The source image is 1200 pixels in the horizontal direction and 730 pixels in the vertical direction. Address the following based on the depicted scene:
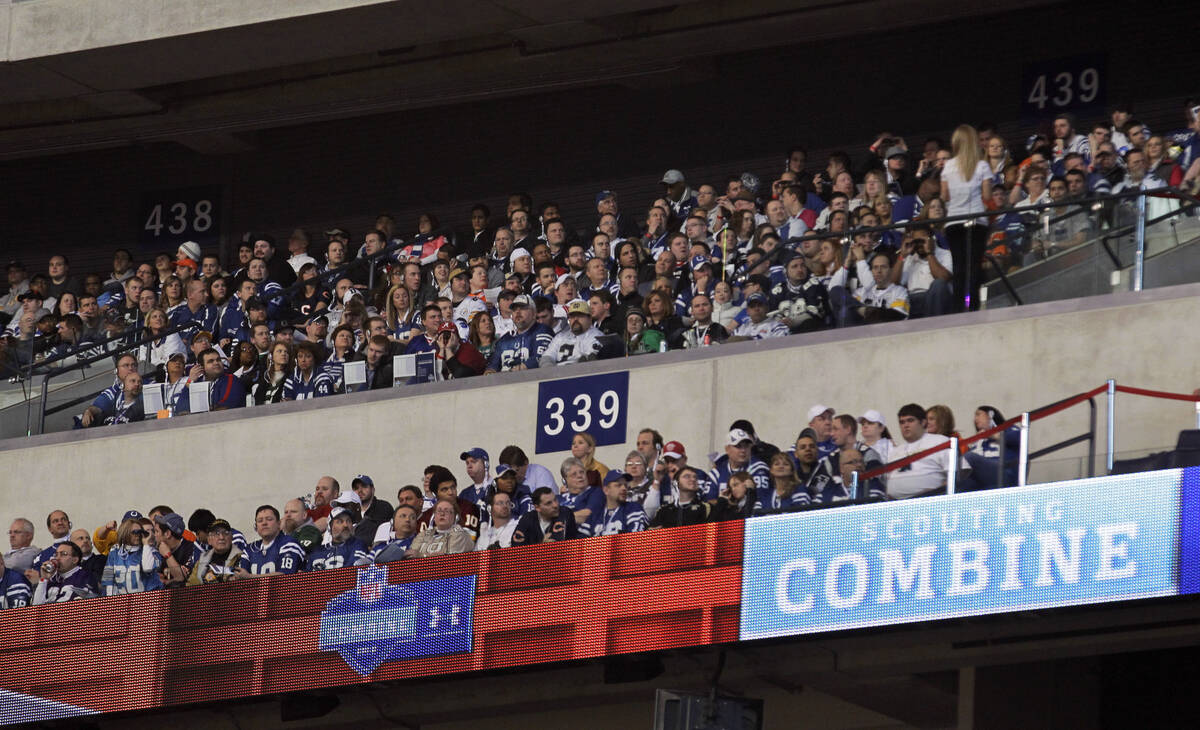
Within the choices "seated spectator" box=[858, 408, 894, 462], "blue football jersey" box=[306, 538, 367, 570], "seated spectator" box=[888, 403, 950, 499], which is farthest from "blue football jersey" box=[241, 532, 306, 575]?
"seated spectator" box=[888, 403, 950, 499]

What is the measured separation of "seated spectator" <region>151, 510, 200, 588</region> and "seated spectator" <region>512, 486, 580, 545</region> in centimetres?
270

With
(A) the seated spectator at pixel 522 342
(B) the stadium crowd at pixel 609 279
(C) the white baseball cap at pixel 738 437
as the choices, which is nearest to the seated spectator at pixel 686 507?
(C) the white baseball cap at pixel 738 437

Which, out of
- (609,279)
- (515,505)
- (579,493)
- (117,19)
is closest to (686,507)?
(579,493)

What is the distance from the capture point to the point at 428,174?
22.7 m

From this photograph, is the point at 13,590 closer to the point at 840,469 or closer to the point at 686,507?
the point at 686,507

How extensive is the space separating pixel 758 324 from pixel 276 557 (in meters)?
3.63

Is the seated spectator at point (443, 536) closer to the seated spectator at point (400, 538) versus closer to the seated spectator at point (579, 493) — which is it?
the seated spectator at point (400, 538)

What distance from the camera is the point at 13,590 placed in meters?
15.9

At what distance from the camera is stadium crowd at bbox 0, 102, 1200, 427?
46.5 ft

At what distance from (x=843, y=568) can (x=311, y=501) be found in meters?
5.37

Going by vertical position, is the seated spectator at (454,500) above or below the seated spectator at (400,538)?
above

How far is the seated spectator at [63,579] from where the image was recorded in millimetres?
15602

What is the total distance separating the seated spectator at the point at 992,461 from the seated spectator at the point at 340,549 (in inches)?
171

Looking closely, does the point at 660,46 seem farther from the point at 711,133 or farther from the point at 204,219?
the point at 204,219
